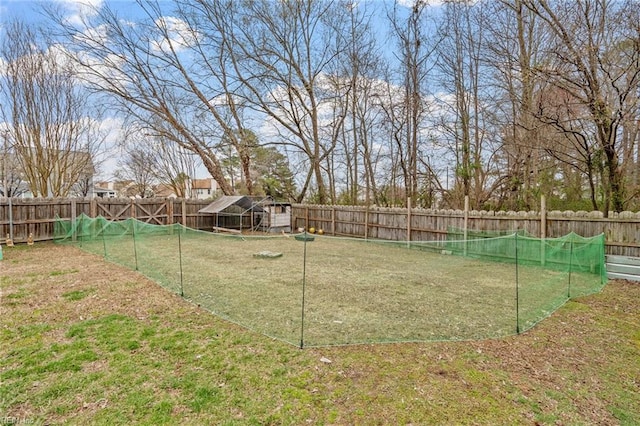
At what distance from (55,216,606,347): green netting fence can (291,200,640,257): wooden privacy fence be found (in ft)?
2.26

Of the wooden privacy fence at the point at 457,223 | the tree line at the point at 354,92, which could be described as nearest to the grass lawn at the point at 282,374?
the wooden privacy fence at the point at 457,223

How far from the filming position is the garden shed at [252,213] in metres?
13.8

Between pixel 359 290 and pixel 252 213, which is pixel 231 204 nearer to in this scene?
pixel 252 213

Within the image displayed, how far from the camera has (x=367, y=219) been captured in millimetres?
11812

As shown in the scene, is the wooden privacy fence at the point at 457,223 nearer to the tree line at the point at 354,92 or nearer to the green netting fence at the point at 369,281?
the green netting fence at the point at 369,281

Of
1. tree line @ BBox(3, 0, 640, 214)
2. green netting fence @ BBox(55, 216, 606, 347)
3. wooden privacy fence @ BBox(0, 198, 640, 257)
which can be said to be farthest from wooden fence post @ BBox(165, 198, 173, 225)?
tree line @ BBox(3, 0, 640, 214)

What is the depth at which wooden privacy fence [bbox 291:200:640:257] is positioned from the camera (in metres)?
6.62

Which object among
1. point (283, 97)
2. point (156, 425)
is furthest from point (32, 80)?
point (156, 425)

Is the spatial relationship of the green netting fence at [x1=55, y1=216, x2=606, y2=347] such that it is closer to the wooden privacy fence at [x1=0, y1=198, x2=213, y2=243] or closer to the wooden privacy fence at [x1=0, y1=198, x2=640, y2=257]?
the wooden privacy fence at [x1=0, y1=198, x2=213, y2=243]

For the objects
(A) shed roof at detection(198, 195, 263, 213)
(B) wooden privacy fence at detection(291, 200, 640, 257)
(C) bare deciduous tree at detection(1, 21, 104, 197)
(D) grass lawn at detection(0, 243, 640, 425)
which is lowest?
(D) grass lawn at detection(0, 243, 640, 425)

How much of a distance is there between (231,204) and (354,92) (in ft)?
23.4

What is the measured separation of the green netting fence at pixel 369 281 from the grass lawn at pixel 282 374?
1.30ft

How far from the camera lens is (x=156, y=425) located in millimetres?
2043

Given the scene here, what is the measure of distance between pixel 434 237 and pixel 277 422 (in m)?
8.57
